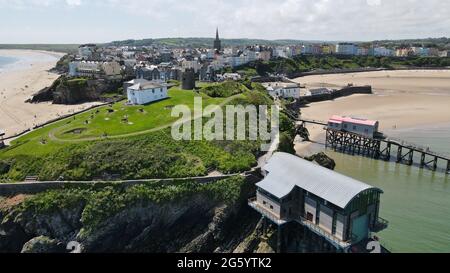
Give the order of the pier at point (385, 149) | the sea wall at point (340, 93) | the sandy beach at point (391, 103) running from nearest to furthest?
the pier at point (385, 149), the sandy beach at point (391, 103), the sea wall at point (340, 93)

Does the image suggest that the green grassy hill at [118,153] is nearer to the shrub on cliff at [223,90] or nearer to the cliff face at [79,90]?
the shrub on cliff at [223,90]

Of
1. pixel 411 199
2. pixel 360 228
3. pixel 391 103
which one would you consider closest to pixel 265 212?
pixel 360 228

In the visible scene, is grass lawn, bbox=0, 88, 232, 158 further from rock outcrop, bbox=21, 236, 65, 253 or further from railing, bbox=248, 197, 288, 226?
railing, bbox=248, 197, 288, 226

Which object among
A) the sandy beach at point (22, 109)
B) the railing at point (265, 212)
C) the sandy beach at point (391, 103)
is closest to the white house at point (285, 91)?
the sandy beach at point (391, 103)

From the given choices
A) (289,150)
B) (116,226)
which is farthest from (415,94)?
(116,226)

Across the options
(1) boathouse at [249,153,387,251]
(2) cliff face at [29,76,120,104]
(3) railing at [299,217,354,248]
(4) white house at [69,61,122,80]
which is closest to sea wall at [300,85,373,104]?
(4) white house at [69,61,122,80]
